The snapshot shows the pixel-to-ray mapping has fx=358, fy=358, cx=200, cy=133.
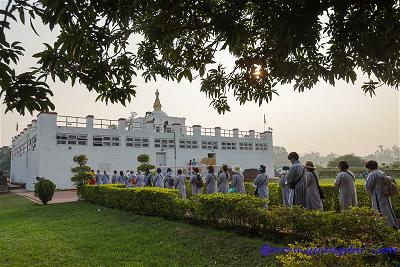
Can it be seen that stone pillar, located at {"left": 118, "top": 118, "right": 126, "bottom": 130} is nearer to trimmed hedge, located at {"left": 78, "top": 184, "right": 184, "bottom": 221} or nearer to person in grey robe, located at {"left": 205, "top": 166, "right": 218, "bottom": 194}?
trimmed hedge, located at {"left": 78, "top": 184, "right": 184, "bottom": 221}

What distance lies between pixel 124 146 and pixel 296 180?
2353cm

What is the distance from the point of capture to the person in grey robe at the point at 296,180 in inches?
281

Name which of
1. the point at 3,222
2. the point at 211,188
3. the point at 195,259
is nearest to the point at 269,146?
the point at 211,188

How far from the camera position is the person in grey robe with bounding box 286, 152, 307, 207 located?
7.14 m

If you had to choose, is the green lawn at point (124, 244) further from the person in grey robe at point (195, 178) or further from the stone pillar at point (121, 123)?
the stone pillar at point (121, 123)

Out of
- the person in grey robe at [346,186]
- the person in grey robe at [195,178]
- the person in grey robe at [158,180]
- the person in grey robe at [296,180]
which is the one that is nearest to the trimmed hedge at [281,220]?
the person in grey robe at [296,180]

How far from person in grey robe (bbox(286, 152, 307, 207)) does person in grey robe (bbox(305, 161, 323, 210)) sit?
8 cm

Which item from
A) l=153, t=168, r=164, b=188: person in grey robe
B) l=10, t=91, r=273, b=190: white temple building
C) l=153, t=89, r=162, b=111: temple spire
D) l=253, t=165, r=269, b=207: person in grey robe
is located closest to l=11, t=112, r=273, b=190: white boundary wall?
l=10, t=91, r=273, b=190: white temple building

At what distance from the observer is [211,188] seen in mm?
11875

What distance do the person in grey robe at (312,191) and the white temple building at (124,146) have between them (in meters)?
22.3

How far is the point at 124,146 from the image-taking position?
29266mm

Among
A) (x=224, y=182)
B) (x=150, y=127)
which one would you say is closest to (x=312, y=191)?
(x=224, y=182)

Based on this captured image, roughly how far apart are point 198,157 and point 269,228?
1056 inches

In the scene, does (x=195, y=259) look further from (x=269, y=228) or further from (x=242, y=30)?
(x=242, y=30)
